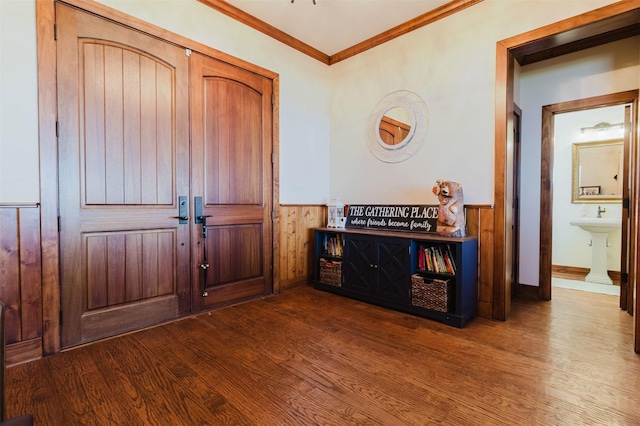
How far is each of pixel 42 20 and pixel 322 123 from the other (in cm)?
282

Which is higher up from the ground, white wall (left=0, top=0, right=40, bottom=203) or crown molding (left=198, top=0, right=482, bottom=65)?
crown molding (left=198, top=0, right=482, bottom=65)

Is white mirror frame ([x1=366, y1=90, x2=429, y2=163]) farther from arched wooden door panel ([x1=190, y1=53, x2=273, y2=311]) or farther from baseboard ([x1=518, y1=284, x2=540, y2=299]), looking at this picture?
baseboard ([x1=518, y1=284, x2=540, y2=299])

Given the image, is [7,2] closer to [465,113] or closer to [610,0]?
[465,113]

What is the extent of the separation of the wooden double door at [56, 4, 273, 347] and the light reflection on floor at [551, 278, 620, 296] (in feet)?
13.1

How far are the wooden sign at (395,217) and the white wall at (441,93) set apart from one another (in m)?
0.14

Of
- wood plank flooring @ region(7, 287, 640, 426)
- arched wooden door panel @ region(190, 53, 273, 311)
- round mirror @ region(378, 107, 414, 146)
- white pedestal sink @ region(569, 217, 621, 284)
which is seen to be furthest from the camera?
white pedestal sink @ region(569, 217, 621, 284)

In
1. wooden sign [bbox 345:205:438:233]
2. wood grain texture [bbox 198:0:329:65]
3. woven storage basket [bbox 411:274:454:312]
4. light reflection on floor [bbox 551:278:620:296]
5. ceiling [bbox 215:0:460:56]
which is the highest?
ceiling [bbox 215:0:460:56]

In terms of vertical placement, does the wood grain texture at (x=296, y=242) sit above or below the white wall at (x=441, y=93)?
below

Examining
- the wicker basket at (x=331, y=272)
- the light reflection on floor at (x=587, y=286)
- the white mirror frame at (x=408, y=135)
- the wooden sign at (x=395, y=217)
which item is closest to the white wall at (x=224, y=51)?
the wooden sign at (x=395, y=217)

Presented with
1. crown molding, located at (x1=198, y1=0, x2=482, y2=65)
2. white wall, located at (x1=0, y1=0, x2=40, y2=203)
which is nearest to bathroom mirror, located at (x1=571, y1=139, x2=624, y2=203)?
crown molding, located at (x1=198, y1=0, x2=482, y2=65)

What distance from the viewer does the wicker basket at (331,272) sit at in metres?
3.51

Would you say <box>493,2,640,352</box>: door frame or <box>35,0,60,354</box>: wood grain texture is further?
<box>493,2,640,352</box>: door frame

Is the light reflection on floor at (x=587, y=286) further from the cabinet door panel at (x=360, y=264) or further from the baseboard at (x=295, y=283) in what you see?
the baseboard at (x=295, y=283)

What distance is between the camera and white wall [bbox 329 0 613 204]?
2.79 metres
